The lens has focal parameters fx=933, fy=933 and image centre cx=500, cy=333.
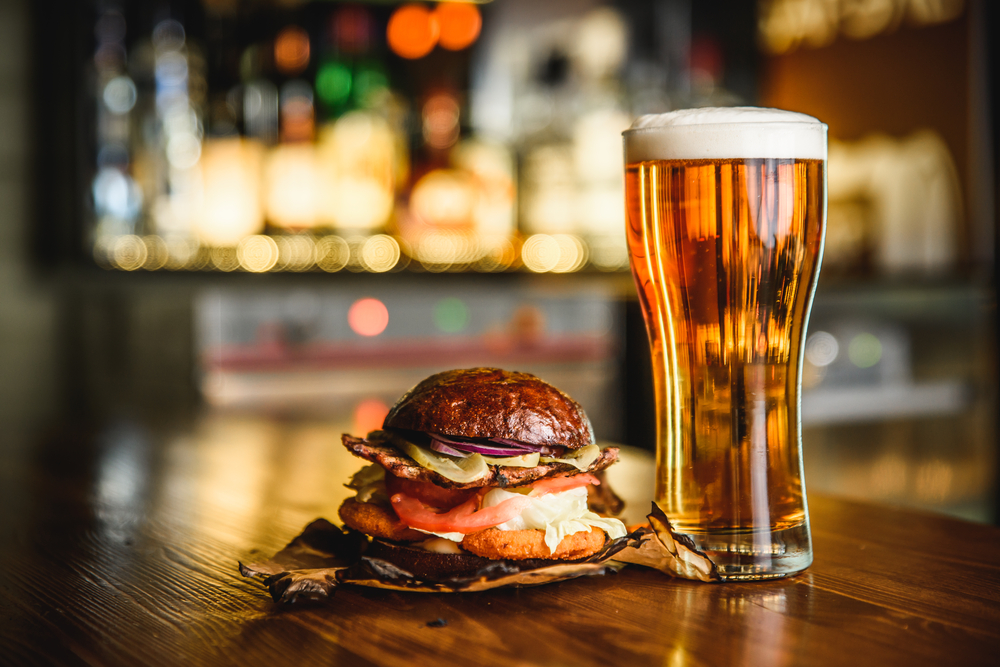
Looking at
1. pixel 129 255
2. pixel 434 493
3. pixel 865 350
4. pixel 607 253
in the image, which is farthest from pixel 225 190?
pixel 434 493

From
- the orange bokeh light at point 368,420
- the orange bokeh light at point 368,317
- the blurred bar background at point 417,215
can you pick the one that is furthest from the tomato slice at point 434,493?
the orange bokeh light at point 368,317

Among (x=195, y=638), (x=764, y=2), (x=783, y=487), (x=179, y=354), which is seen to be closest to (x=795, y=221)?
(x=783, y=487)

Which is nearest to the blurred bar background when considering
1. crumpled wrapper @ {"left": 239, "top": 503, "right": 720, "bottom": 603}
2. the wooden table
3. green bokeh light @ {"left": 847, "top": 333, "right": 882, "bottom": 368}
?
green bokeh light @ {"left": 847, "top": 333, "right": 882, "bottom": 368}

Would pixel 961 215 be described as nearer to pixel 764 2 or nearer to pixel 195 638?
pixel 764 2

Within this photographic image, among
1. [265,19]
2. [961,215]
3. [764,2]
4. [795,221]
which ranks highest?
[764,2]

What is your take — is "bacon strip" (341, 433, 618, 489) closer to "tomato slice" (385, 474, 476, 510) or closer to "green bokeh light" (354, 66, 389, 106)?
→ "tomato slice" (385, 474, 476, 510)

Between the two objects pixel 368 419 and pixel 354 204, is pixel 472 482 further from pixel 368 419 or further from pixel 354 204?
pixel 354 204

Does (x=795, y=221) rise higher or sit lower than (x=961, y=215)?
lower
